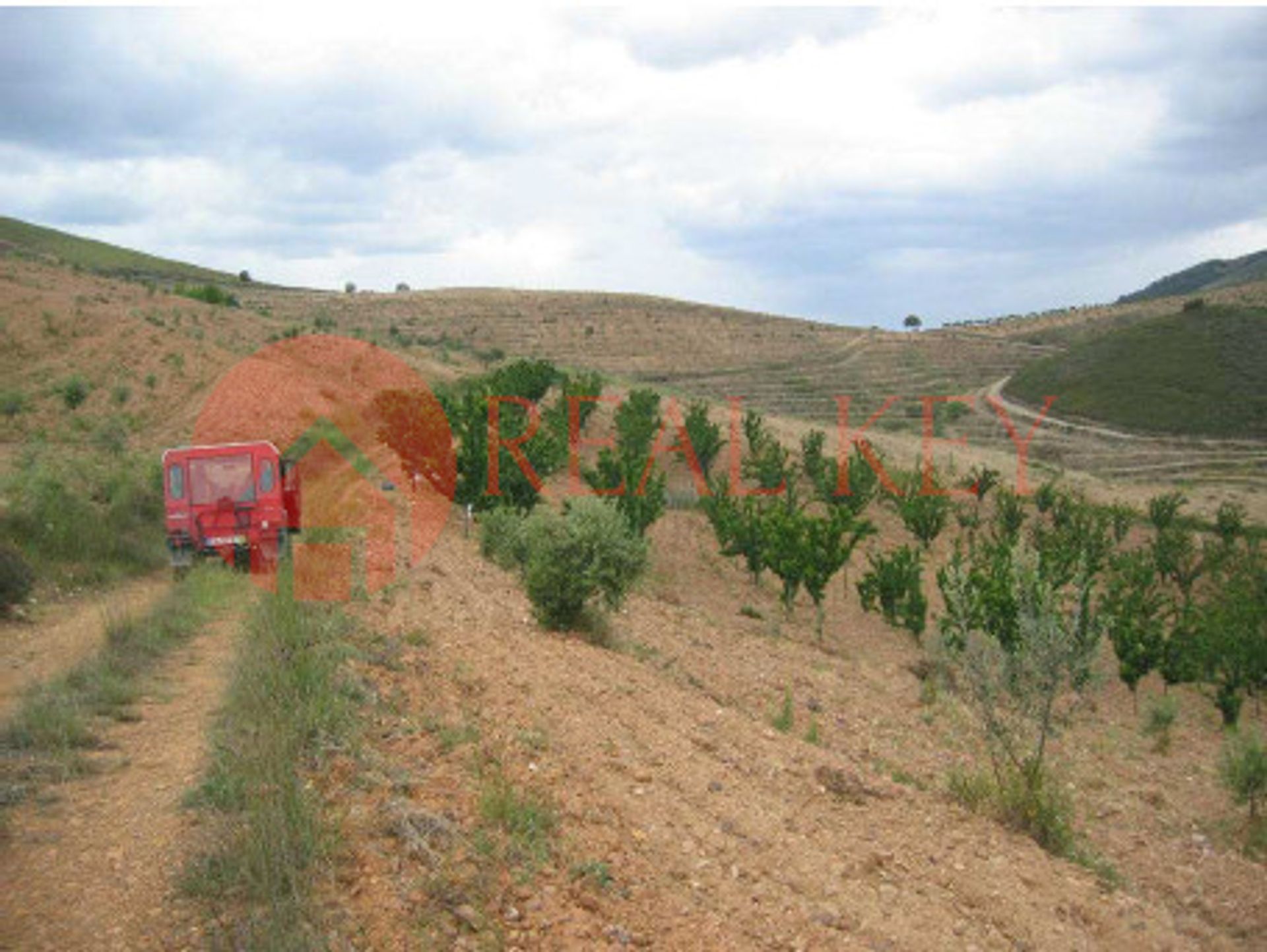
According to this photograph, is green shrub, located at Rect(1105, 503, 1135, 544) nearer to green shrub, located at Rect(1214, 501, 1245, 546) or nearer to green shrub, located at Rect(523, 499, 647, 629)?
green shrub, located at Rect(1214, 501, 1245, 546)

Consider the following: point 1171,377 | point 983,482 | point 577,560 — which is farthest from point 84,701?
point 1171,377

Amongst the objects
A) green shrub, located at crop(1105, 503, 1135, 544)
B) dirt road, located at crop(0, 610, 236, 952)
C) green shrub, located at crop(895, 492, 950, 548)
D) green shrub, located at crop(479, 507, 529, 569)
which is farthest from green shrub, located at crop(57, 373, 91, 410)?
green shrub, located at crop(1105, 503, 1135, 544)

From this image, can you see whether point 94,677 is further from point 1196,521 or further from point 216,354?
point 1196,521

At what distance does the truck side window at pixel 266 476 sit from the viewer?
1454 cm

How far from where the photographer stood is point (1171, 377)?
229ft

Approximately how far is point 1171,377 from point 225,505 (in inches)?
2827

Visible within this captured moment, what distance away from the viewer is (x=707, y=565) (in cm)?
2867

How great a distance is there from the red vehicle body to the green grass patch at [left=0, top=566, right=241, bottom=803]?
109 inches

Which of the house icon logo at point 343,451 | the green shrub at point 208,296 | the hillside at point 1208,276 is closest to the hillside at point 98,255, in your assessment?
the green shrub at point 208,296

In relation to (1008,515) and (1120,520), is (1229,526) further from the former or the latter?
(1008,515)

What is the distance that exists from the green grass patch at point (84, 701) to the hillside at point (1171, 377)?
218 feet

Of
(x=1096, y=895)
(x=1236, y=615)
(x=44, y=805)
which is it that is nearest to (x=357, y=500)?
(x=44, y=805)

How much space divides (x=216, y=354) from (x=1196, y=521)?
4074 cm

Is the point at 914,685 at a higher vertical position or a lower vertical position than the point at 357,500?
lower
